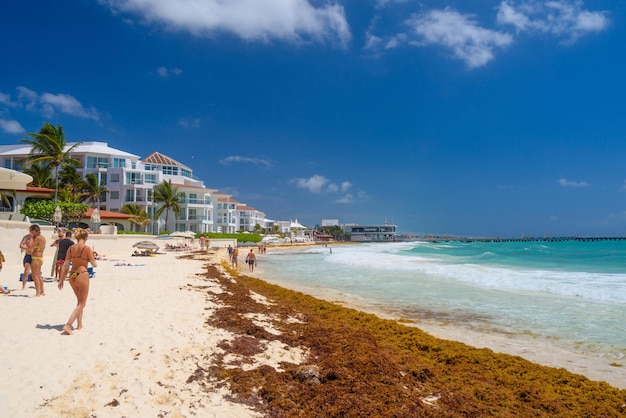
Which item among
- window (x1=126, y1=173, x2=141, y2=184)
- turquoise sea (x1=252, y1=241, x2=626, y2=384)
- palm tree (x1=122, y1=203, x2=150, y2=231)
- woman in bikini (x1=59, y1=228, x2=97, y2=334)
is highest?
window (x1=126, y1=173, x2=141, y2=184)

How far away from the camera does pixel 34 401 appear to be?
405 cm

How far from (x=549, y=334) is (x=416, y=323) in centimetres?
311

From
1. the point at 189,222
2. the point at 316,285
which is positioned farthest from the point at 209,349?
the point at 189,222

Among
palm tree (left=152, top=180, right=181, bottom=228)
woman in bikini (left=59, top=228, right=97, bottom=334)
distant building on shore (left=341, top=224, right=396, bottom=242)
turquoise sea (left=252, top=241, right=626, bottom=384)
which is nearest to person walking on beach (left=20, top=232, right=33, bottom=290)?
woman in bikini (left=59, top=228, right=97, bottom=334)

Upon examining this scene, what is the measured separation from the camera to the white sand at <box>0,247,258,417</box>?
416 cm

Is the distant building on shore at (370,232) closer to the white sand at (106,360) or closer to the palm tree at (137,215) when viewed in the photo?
the palm tree at (137,215)

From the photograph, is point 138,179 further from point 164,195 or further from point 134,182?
point 164,195

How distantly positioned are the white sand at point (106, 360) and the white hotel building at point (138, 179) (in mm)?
48632

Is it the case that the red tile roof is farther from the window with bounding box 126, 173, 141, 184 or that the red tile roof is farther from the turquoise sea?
the turquoise sea

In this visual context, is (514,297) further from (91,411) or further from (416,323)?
(91,411)

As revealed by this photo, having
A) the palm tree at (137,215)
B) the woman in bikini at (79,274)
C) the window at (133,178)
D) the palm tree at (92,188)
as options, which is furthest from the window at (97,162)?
the woman in bikini at (79,274)

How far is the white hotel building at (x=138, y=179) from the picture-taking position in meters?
53.7

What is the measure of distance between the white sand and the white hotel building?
48632mm

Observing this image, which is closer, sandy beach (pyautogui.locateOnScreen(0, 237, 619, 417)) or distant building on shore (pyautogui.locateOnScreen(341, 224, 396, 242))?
sandy beach (pyautogui.locateOnScreen(0, 237, 619, 417))
